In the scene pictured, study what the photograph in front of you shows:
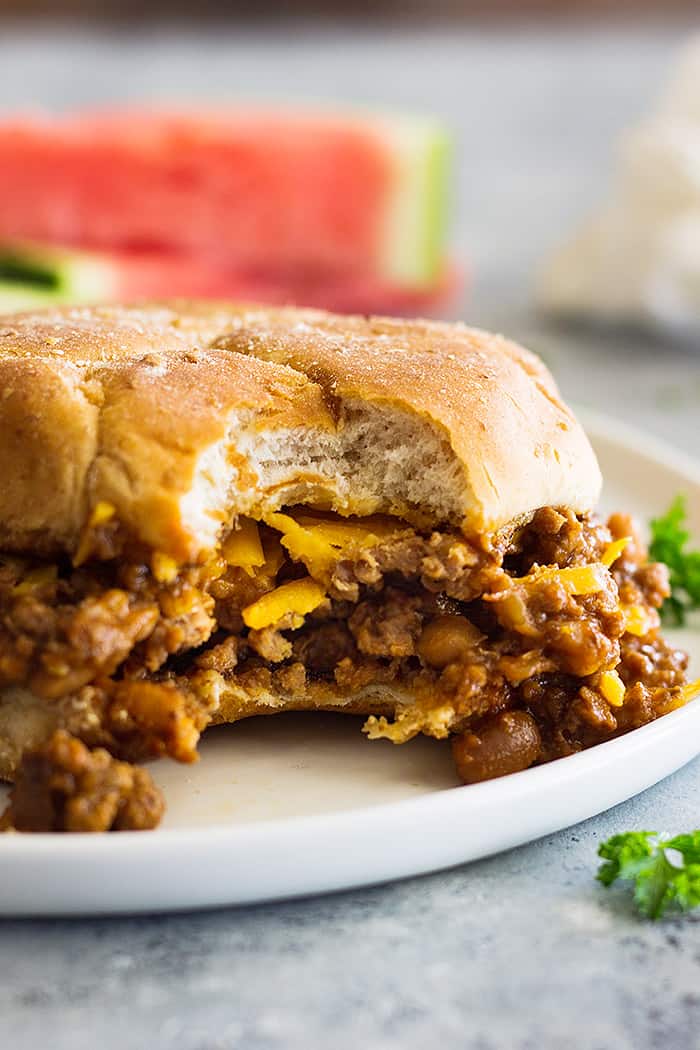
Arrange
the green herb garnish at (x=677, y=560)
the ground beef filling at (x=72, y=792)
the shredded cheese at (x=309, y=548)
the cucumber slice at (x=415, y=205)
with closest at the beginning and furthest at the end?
the ground beef filling at (x=72, y=792) → the shredded cheese at (x=309, y=548) → the green herb garnish at (x=677, y=560) → the cucumber slice at (x=415, y=205)

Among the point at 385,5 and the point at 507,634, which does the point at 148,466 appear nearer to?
the point at 507,634

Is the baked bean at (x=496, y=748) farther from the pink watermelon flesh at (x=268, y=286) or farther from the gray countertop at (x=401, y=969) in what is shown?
the pink watermelon flesh at (x=268, y=286)

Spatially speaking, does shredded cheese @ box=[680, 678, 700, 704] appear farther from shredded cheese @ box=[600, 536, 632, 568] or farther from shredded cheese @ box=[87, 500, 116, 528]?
shredded cheese @ box=[87, 500, 116, 528]

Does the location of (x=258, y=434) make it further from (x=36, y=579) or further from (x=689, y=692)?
(x=689, y=692)

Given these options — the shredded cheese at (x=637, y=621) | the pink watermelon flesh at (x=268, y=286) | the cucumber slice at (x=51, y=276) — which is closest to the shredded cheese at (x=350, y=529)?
the shredded cheese at (x=637, y=621)

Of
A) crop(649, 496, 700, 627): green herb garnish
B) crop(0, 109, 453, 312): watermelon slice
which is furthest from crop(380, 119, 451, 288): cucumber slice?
crop(649, 496, 700, 627): green herb garnish

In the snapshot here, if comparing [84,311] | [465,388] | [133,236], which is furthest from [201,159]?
[465,388]

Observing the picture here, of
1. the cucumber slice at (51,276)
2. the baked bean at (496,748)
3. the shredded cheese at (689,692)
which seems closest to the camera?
the baked bean at (496,748)

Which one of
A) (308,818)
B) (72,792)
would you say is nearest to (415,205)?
(72,792)
